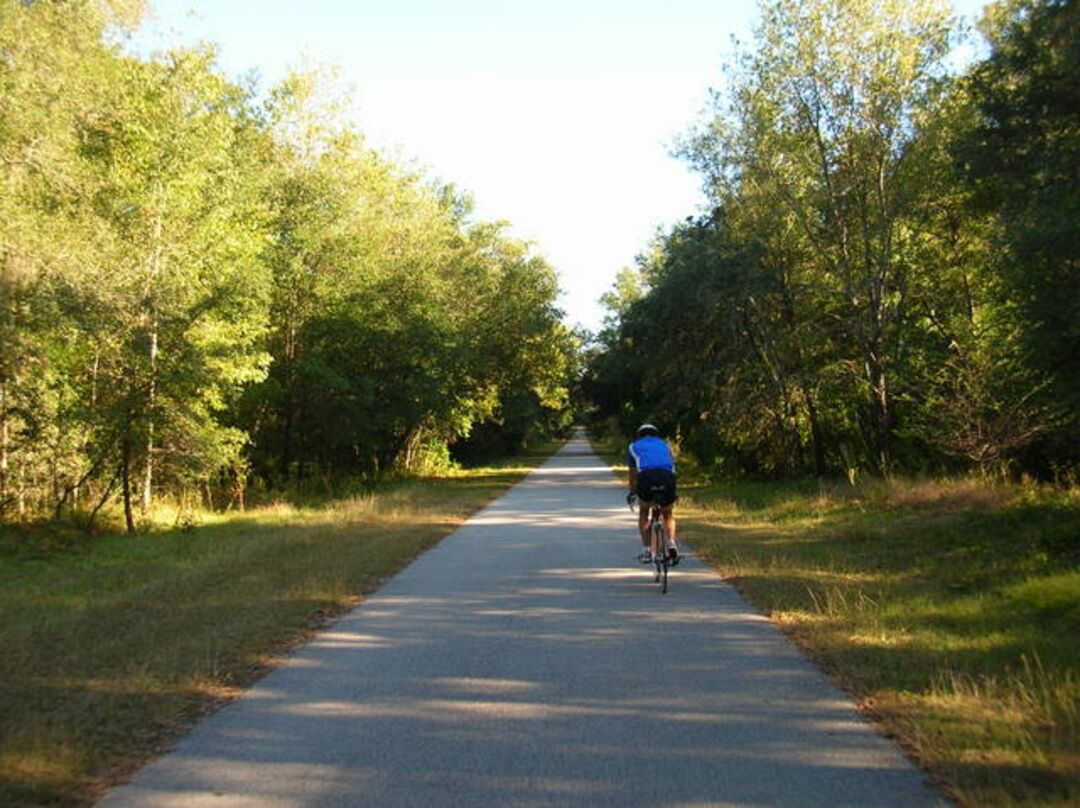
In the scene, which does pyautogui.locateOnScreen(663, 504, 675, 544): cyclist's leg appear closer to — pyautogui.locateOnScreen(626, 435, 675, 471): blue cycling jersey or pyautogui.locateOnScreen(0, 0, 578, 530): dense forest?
pyautogui.locateOnScreen(626, 435, 675, 471): blue cycling jersey

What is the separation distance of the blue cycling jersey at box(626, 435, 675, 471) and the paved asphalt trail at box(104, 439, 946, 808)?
1753mm

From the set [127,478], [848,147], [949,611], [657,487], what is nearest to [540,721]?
[949,611]

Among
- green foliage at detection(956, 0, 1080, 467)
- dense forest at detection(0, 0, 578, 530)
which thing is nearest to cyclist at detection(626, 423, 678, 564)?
green foliage at detection(956, 0, 1080, 467)

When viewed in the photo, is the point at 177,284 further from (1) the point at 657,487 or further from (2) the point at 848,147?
(2) the point at 848,147

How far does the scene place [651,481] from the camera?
418 inches

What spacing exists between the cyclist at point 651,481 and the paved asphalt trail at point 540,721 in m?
1.10

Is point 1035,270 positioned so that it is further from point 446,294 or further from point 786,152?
point 446,294

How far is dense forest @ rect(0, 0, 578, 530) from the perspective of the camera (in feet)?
50.7

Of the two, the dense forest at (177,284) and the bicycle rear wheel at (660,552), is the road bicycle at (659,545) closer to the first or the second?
the bicycle rear wheel at (660,552)

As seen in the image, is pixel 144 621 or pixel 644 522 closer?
pixel 144 621

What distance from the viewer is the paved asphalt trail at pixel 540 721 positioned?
4.45m

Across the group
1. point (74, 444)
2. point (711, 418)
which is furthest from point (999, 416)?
point (74, 444)

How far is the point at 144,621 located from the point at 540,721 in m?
5.06

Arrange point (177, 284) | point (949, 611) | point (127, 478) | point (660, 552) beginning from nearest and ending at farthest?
point (949, 611) < point (660, 552) < point (177, 284) < point (127, 478)
